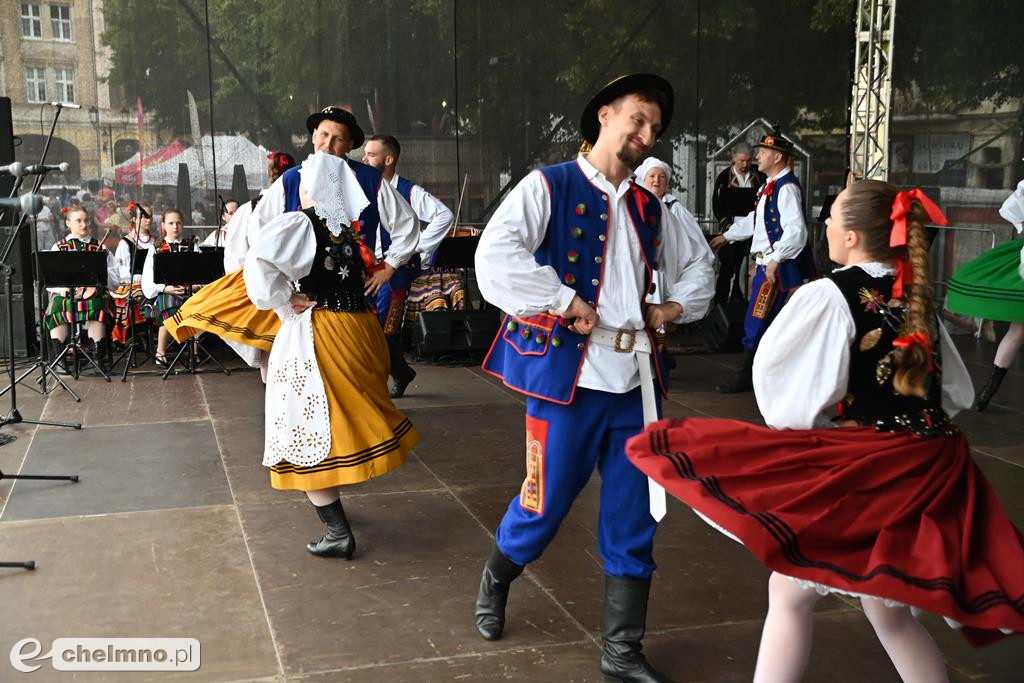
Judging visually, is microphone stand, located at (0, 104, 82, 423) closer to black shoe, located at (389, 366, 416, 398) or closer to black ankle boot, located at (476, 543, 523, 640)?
black shoe, located at (389, 366, 416, 398)

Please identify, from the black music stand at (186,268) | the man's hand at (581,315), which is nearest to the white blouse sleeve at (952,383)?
the man's hand at (581,315)

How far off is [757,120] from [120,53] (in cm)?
664

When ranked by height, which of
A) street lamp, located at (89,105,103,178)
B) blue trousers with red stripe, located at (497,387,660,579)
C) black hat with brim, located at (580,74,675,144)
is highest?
street lamp, located at (89,105,103,178)

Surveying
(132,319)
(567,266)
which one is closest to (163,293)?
(132,319)

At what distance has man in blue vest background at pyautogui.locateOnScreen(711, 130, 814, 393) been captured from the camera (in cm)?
705

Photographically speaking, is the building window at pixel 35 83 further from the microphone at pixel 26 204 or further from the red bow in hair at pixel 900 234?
the red bow in hair at pixel 900 234

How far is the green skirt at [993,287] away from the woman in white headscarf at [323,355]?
4338 mm

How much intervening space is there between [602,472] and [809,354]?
86 cm

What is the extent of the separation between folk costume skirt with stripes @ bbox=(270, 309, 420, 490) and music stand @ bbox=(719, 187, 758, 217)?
5981mm

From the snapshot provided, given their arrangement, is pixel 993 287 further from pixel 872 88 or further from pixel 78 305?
pixel 78 305

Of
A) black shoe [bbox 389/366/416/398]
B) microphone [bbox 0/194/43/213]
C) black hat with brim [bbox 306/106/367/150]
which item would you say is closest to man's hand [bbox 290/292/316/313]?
black hat with brim [bbox 306/106/367/150]

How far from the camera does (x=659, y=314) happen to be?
299 centimetres

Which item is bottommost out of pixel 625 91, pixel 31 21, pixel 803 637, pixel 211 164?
pixel 803 637

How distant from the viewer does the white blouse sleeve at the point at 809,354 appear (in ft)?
7.79
